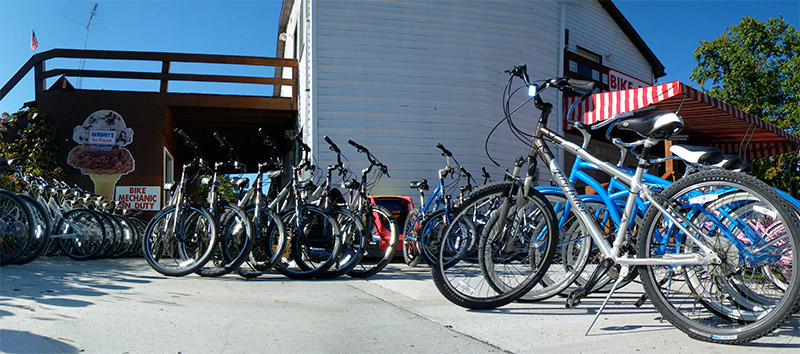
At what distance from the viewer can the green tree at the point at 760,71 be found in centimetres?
1867

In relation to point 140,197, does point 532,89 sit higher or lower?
higher

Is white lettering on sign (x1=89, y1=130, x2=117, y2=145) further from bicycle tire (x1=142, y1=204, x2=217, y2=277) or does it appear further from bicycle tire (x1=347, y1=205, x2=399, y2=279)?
bicycle tire (x1=347, y1=205, x2=399, y2=279)

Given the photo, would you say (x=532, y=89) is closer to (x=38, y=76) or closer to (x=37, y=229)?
(x=37, y=229)

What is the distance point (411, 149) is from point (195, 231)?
16.0 feet

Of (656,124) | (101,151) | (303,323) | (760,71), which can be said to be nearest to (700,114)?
(656,124)

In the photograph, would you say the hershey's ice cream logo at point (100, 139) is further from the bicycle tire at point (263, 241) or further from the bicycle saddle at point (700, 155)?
the bicycle saddle at point (700, 155)

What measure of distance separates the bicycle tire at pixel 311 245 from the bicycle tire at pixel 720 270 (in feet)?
9.95

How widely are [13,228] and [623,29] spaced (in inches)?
538

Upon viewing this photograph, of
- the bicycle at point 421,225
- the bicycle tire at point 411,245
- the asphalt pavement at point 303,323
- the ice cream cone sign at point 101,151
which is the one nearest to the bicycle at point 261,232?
the asphalt pavement at point 303,323

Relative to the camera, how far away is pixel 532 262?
325 cm

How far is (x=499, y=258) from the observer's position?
3.25m

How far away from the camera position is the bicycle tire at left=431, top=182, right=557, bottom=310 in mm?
3174

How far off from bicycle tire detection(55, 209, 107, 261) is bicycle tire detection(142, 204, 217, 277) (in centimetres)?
216

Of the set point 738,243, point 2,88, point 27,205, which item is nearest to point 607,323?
point 738,243
